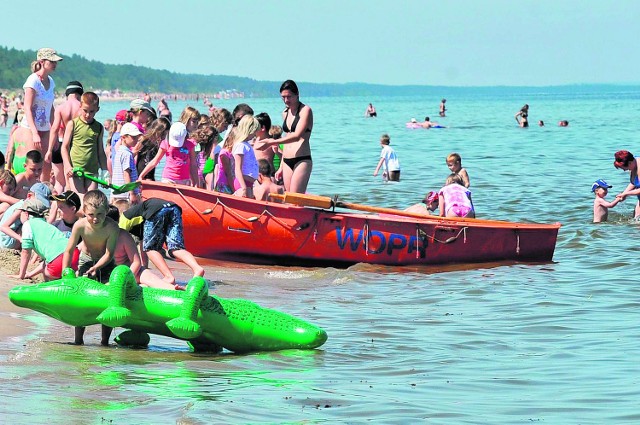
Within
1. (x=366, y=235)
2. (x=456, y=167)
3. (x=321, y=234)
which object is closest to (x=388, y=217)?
(x=366, y=235)

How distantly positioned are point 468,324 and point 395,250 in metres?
2.89

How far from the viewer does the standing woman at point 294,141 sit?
11930 mm

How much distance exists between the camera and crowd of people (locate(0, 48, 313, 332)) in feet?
27.2

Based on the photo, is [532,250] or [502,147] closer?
[532,250]

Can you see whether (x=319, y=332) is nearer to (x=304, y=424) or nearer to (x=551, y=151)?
(x=304, y=424)

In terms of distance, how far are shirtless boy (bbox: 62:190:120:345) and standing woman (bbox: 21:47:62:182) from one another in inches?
155

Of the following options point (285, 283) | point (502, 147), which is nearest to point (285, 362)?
point (285, 283)

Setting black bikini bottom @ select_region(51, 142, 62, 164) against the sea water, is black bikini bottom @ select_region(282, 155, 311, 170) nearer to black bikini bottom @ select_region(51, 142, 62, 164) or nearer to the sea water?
the sea water

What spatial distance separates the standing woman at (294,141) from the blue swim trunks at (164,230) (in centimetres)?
284

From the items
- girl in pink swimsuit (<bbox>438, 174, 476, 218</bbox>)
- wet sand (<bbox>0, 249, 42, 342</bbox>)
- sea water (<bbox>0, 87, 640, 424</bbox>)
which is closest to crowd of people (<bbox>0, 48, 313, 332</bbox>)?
wet sand (<bbox>0, 249, 42, 342</bbox>)

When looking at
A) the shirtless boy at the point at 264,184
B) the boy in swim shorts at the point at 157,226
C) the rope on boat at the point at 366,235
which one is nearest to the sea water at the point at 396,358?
the rope on boat at the point at 366,235

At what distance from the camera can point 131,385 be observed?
258 inches

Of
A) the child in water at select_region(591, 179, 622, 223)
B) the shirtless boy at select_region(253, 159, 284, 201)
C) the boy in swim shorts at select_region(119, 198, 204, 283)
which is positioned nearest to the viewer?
the boy in swim shorts at select_region(119, 198, 204, 283)

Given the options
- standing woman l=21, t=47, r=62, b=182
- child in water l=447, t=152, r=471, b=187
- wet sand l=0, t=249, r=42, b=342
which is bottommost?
wet sand l=0, t=249, r=42, b=342
